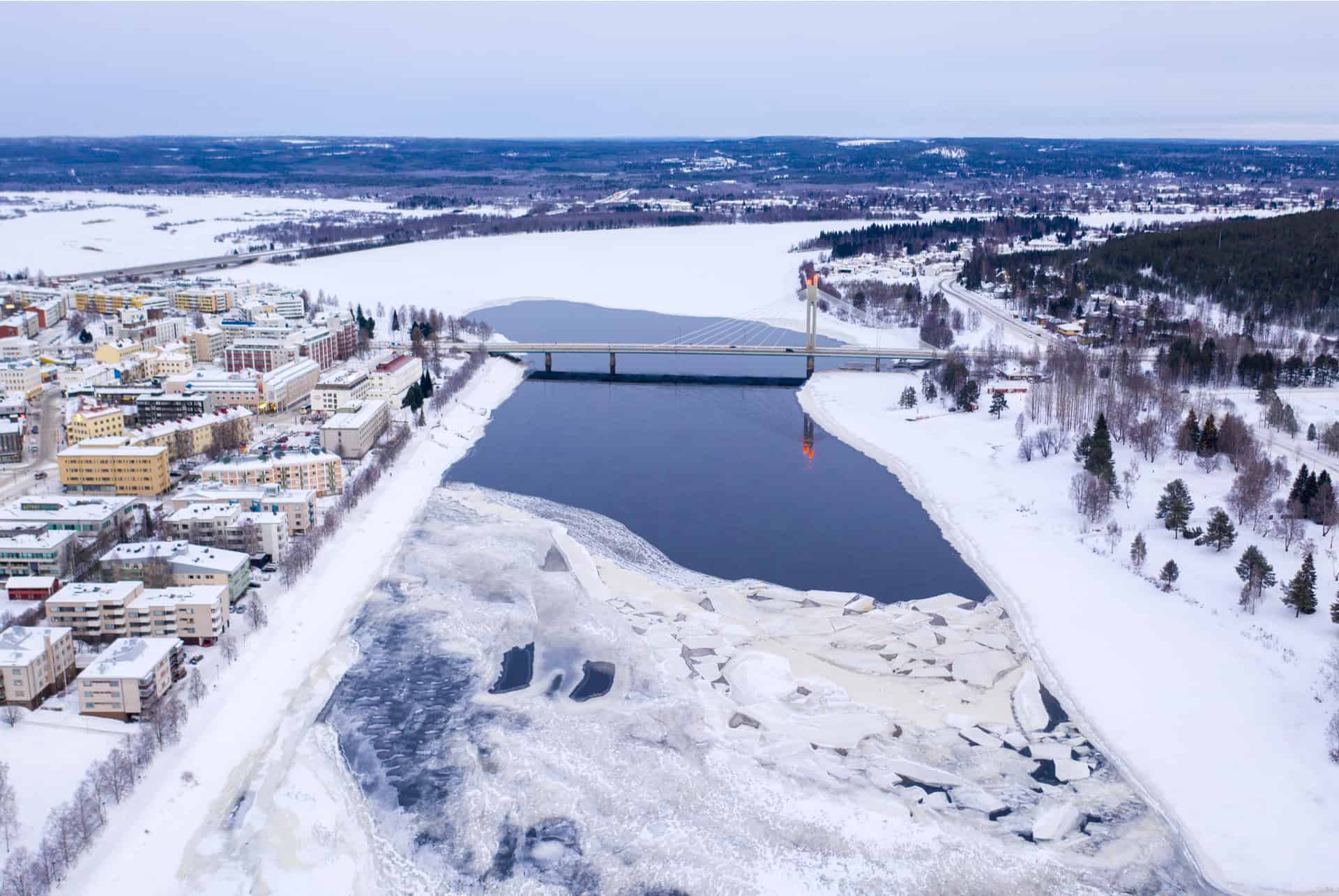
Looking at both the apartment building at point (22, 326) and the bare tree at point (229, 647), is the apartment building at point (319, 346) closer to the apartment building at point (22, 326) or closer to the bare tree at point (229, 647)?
the apartment building at point (22, 326)

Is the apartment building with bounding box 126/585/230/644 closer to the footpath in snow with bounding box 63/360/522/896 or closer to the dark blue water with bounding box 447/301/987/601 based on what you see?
the footpath in snow with bounding box 63/360/522/896

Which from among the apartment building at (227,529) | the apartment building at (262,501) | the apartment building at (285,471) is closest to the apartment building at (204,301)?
the apartment building at (285,471)

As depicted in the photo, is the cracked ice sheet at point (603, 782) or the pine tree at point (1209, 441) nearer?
the cracked ice sheet at point (603, 782)

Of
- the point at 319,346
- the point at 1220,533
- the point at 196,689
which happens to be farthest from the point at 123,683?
the point at 319,346

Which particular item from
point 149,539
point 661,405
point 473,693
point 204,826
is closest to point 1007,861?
point 473,693

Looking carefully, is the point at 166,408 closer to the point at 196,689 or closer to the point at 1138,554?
the point at 196,689
